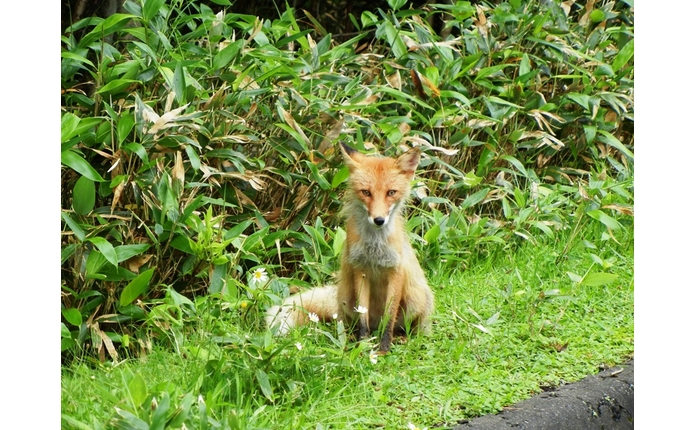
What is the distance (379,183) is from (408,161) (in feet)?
0.82

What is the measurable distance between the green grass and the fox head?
2.25ft

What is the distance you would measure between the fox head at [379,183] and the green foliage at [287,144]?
0.77 m

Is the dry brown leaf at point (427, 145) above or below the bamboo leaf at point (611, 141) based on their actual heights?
above

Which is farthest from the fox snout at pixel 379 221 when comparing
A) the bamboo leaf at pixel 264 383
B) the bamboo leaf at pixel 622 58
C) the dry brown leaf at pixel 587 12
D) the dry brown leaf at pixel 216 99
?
the dry brown leaf at pixel 587 12

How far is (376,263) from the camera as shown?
186 inches

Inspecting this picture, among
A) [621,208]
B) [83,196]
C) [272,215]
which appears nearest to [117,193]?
[83,196]

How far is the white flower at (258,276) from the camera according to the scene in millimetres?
4559

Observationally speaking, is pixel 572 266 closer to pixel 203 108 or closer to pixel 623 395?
pixel 623 395

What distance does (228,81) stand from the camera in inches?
219

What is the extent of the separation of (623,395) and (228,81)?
119 inches

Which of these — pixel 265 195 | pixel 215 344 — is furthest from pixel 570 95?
pixel 215 344

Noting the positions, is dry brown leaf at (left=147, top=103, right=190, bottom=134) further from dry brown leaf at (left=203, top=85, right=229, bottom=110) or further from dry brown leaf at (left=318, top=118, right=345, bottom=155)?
dry brown leaf at (left=318, top=118, right=345, bottom=155)

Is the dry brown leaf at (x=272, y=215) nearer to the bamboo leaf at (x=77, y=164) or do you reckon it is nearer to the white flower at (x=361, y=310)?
the white flower at (x=361, y=310)

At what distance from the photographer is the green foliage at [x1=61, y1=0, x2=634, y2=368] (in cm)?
473
